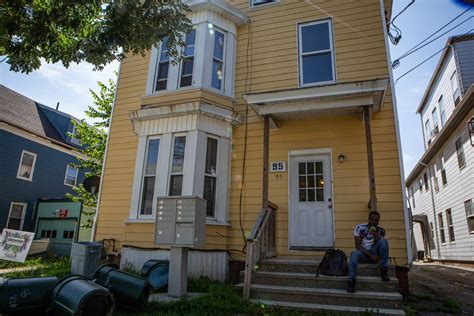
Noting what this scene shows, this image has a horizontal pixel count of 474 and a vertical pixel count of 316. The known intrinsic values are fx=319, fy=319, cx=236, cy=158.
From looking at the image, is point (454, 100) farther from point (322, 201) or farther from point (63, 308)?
point (63, 308)

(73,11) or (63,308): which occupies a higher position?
(73,11)

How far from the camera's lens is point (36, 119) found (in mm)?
17391

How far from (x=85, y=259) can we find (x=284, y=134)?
476cm

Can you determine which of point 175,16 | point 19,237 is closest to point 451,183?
point 175,16

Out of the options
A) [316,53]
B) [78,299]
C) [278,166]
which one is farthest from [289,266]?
[316,53]

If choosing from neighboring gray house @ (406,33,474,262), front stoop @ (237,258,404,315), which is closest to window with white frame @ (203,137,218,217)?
front stoop @ (237,258,404,315)

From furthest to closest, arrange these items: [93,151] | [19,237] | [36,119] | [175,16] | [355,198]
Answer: [36,119]
[93,151]
[19,237]
[355,198]
[175,16]

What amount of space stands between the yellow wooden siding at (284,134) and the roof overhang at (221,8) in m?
0.27

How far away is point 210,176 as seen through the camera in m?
7.38

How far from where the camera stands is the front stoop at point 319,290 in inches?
175

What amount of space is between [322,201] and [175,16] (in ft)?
15.2

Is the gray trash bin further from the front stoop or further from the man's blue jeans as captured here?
the man's blue jeans

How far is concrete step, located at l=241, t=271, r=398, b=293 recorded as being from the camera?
471 centimetres

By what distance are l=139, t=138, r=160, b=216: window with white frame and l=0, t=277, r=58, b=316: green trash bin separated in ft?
12.0
